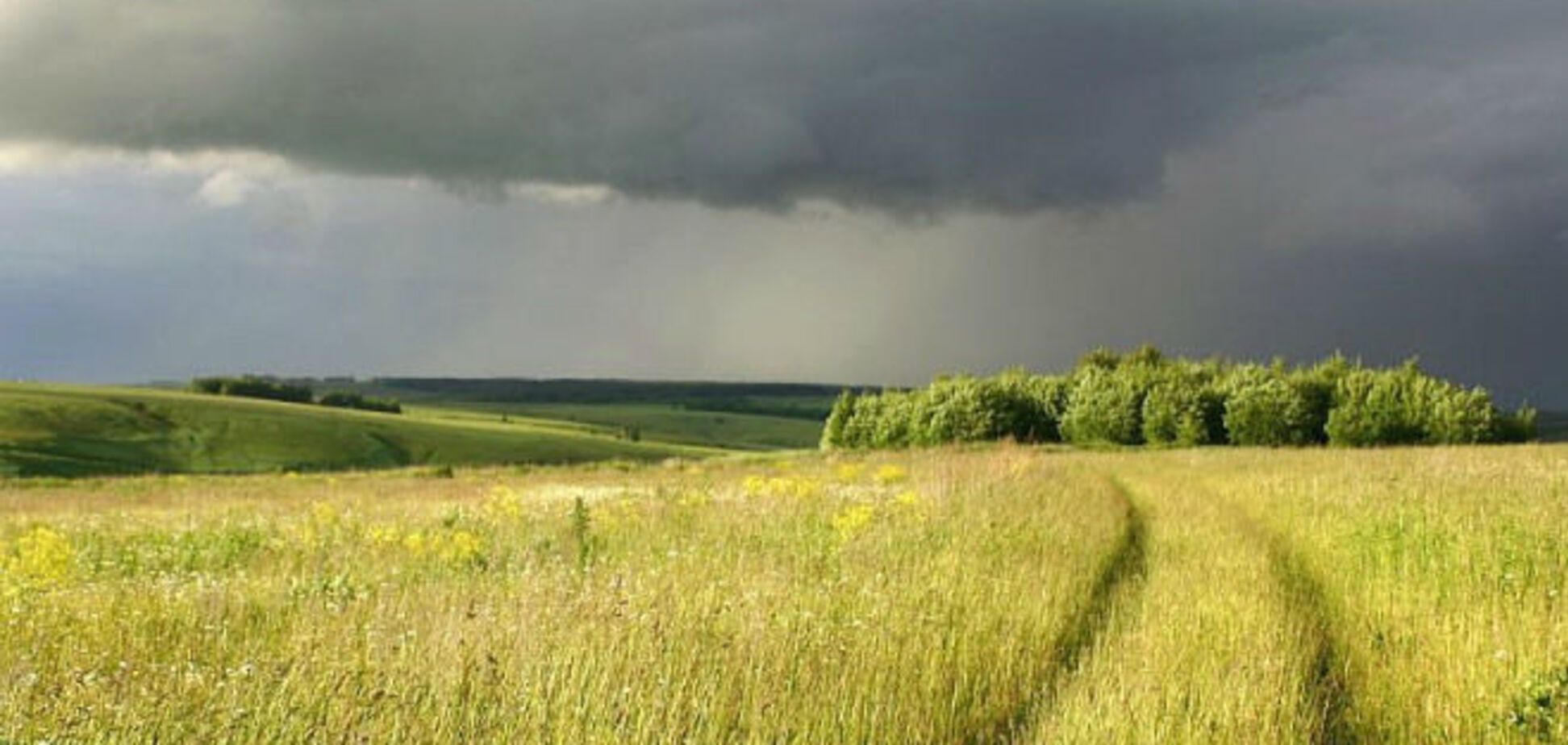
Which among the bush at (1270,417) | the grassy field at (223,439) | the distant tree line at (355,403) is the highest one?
the bush at (1270,417)

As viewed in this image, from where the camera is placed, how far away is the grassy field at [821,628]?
255 inches

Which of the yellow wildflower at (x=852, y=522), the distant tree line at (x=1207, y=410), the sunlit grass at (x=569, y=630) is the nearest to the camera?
the sunlit grass at (x=569, y=630)

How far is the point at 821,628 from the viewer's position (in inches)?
322

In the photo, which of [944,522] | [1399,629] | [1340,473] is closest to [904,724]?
[1399,629]

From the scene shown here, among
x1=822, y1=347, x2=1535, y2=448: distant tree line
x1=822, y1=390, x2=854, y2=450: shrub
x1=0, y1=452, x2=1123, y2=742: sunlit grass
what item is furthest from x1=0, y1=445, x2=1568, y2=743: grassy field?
x1=822, y1=390, x2=854, y2=450: shrub

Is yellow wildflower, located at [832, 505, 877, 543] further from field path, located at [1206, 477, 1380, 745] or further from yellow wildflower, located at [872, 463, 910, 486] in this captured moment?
yellow wildflower, located at [872, 463, 910, 486]

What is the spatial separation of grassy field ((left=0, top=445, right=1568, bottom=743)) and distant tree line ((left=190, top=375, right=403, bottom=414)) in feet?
509

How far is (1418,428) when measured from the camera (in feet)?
205

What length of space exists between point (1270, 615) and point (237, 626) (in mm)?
8445

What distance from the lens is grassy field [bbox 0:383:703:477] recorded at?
95344 millimetres

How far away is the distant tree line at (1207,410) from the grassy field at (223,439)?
147 ft

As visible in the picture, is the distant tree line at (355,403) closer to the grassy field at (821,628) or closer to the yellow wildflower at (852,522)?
the grassy field at (821,628)

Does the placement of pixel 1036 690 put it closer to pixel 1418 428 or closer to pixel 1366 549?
pixel 1366 549

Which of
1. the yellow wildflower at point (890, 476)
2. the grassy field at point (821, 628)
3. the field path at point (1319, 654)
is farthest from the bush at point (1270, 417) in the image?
the field path at point (1319, 654)
